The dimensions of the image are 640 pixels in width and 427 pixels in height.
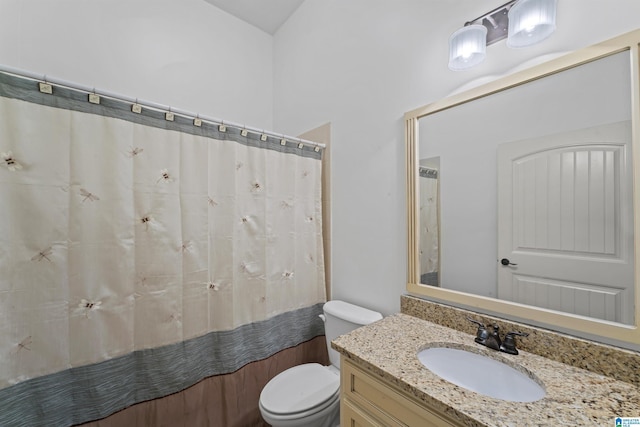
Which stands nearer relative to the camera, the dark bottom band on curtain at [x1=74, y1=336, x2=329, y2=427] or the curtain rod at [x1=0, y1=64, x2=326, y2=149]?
the curtain rod at [x1=0, y1=64, x2=326, y2=149]

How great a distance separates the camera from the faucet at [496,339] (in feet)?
3.08

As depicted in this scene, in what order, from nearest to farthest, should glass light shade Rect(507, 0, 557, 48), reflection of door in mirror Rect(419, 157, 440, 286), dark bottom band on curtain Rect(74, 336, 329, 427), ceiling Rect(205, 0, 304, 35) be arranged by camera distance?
Result: glass light shade Rect(507, 0, 557, 48), dark bottom band on curtain Rect(74, 336, 329, 427), reflection of door in mirror Rect(419, 157, 440, 286), ceiling Rect(205, 0, 304, 35)

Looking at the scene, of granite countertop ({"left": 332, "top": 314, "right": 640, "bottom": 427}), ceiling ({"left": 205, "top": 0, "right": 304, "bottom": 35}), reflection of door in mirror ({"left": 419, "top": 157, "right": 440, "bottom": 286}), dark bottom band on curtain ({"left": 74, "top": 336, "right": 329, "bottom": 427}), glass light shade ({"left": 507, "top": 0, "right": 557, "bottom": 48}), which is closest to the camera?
granite countertop ({"left": 332, "top": 314, "right": 640, "bottom": 427})

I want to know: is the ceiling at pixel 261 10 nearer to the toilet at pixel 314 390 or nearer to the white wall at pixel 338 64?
the white wall at pixel 338 64

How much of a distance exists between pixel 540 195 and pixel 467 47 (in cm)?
68

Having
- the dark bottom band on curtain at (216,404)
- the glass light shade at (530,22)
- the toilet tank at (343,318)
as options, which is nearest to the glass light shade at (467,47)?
the glass light shade at (530,22)

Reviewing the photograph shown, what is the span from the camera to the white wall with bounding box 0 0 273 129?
1373 millimetres

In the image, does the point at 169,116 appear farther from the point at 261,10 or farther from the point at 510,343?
the point at 510,343

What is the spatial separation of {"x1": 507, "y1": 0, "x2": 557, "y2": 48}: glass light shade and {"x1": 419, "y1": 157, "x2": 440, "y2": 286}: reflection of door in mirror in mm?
525

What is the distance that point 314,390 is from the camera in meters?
1.32

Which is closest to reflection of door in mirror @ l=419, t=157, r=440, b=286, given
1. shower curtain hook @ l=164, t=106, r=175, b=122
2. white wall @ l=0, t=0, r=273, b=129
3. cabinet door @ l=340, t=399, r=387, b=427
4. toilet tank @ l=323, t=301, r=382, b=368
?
toilet tank @ l=323, t=301, r=382, b=368

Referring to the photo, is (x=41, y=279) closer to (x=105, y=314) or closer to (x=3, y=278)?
(x=3, y=278)

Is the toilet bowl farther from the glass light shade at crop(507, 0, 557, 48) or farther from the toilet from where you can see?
the glass light shade at crop(507, 0, 557, 48)

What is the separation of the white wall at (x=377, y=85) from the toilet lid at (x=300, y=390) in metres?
0.47
